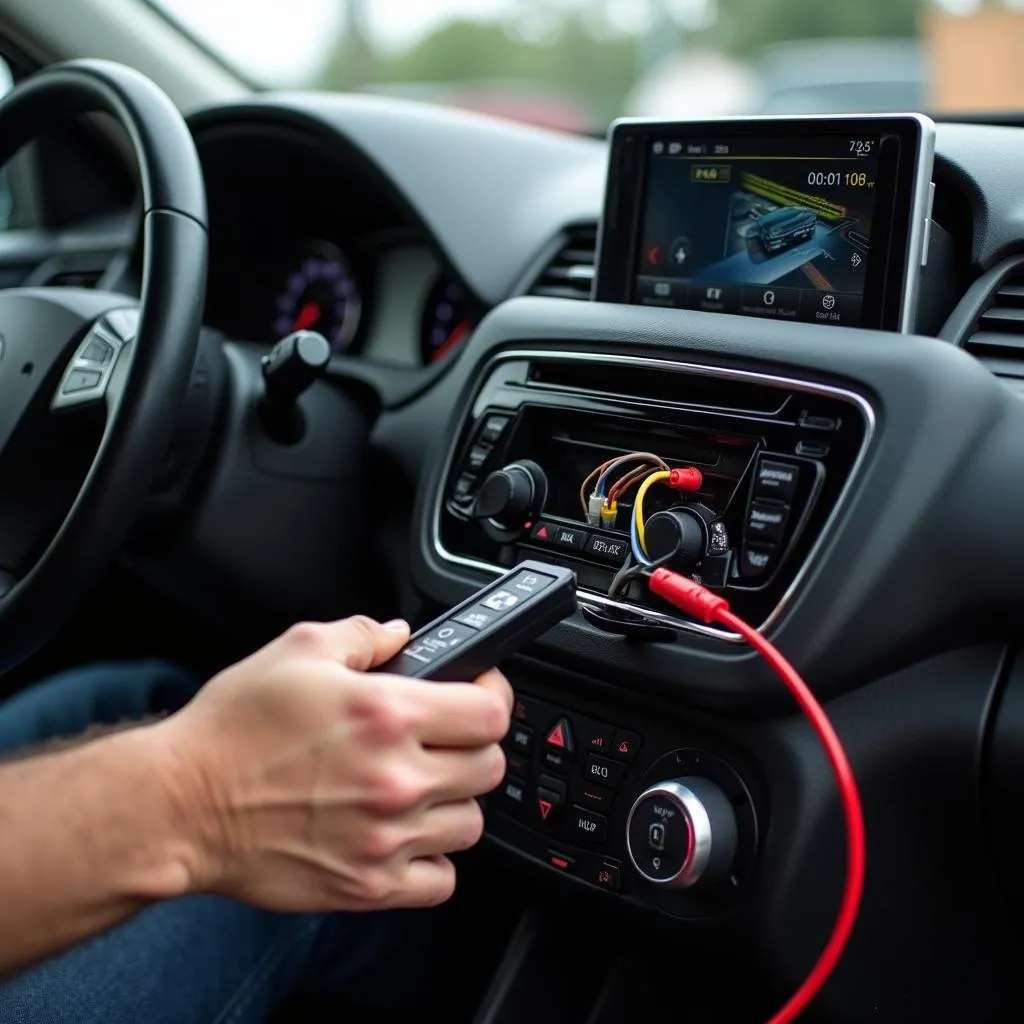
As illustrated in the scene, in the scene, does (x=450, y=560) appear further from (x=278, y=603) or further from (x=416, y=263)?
(x=416, y=263)

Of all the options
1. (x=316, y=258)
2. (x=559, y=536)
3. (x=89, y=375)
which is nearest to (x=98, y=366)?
(x=89, y=375)

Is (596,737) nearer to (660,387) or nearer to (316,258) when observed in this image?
(660,387)

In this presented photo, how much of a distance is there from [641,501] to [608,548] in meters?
0.06

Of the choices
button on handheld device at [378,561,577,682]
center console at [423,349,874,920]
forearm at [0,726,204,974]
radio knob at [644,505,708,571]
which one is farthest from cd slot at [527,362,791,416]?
forearm at [0,726,204,974]

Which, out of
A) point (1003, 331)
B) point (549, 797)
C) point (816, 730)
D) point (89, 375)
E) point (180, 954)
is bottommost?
point (180, 954)

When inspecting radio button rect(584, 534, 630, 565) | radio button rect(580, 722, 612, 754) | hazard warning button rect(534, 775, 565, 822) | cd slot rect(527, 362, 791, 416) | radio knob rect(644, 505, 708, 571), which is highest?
cd slot rect(527, 362, 791, 416)

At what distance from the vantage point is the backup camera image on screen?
108 centimetres

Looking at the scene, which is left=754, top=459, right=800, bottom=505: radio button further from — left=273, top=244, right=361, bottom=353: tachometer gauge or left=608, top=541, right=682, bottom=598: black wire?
left=273, top=244, right=361, bottom=353: tachometer gauge

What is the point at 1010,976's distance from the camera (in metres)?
1.08

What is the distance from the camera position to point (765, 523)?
1.00 m

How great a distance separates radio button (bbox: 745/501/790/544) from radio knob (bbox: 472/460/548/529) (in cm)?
24

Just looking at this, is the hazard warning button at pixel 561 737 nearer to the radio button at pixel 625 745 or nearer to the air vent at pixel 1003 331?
the radio button at pixel 625 745

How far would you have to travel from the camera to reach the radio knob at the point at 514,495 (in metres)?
1.18

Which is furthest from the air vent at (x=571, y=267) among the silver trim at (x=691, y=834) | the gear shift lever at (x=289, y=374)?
the silver trim at (x=691, y=834)
